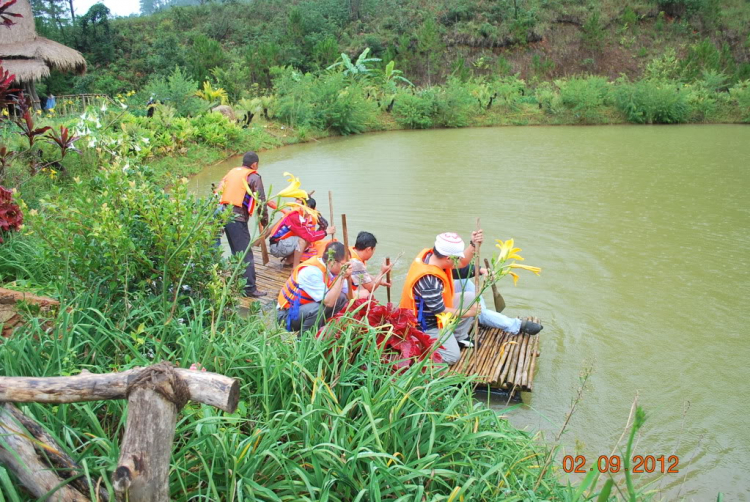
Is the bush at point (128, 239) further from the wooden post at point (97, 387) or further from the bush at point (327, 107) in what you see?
the bush at point (327, 107)

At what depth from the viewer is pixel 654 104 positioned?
776 inches

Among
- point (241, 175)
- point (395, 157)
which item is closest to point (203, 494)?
point (241, 175)

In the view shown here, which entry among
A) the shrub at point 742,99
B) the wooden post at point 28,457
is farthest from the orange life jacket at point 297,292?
the shrub at point 742,99

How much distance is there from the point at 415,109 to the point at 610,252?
13673 millimetres

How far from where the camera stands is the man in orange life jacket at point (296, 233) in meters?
5.30

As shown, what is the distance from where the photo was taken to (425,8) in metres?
31.4

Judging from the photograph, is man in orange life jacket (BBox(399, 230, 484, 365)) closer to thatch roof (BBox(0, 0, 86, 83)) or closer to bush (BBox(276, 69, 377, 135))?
bush (BBox(276, 69, 377, 135))

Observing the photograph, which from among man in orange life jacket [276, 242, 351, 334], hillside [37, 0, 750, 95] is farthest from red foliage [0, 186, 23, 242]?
hillside [37, 0, 750, 95]

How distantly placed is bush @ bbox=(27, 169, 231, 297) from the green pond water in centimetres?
211

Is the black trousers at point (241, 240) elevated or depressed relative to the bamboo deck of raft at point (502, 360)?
elevated

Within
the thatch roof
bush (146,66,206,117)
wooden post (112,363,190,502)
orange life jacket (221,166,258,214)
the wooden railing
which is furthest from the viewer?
bush (146,66,206,117)

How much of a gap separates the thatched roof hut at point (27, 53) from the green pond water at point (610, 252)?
5974 mm

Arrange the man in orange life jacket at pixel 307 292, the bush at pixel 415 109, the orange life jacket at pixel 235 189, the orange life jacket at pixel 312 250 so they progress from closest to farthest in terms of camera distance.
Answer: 1. the man in orange life jacket at pixel 307 292
2. the orange life jacket at pixel 235 189
3. the orange life jacket at pixel 312 250
4. the bush at pixel 415 109

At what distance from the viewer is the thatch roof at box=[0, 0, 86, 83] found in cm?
1444
